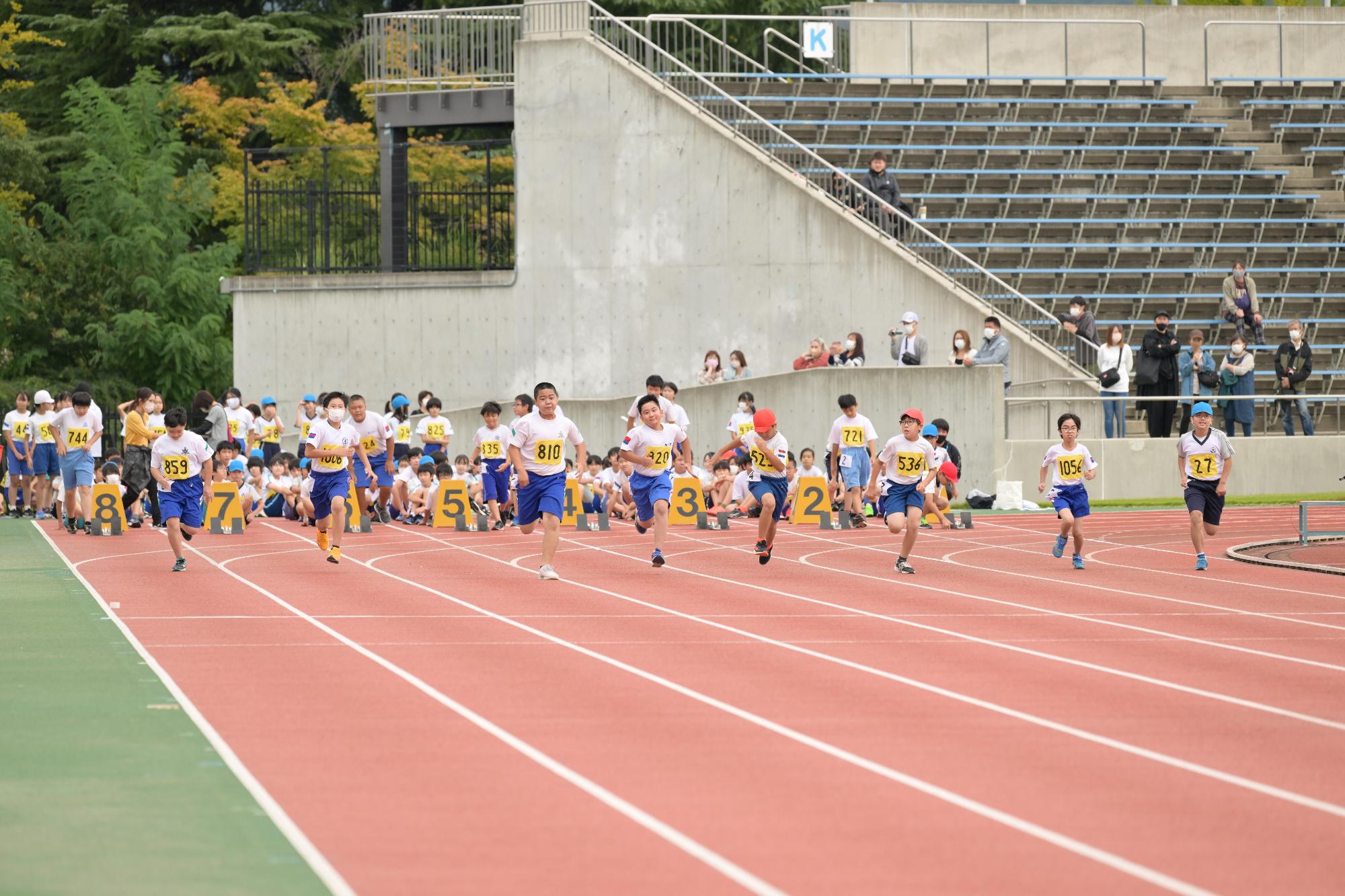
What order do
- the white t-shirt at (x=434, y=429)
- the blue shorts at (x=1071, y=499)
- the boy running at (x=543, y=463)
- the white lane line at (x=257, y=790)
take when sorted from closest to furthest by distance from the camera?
1. the white lane line at (x=257, y=790)
2. the boy running at (x=543, y=463)
3. the blue shorts at (x=1071, y=499)
4. the white t-shirt at (x=434, y=429)

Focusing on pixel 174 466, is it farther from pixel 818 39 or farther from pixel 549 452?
pixel 818 39

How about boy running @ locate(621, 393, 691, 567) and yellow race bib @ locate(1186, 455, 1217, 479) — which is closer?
boy running @ locate(621, 393, 691, 567)

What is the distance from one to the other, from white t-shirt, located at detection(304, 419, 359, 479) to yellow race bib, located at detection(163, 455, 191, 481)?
1371 millimetres

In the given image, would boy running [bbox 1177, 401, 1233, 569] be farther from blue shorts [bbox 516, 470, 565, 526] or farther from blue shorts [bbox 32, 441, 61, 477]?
blue shorts [bbox 32, 441, 61, 477]

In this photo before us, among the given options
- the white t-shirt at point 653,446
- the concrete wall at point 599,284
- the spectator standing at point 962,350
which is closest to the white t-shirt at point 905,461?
the white t-shirt at point 653,446

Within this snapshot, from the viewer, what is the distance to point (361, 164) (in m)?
47.6

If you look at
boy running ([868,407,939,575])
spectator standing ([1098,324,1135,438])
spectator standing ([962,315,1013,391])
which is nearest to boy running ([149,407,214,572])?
boy running ([868,407,939,575])

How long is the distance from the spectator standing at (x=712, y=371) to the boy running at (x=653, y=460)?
12.2m

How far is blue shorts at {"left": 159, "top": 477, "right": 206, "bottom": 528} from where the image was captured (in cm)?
2169

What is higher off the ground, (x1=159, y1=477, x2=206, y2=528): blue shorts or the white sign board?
the white sign board

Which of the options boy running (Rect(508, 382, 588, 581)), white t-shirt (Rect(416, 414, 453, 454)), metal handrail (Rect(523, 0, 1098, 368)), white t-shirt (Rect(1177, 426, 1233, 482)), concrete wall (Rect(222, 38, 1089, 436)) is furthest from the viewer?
concrete wall (Rect(222, 38, 1089, 436))

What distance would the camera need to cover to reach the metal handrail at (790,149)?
34.5 m

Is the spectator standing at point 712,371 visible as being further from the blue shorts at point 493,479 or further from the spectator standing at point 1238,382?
the spectator standing at point 1238,382

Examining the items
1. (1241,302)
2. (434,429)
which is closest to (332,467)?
(434,429)
